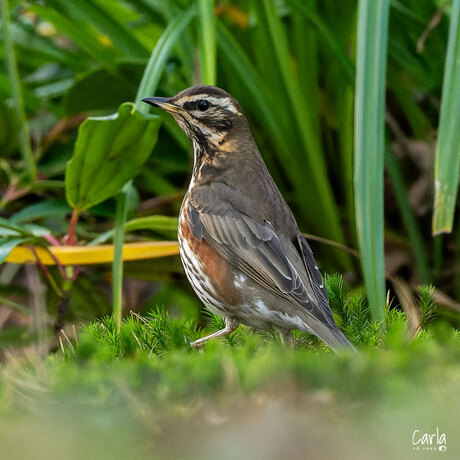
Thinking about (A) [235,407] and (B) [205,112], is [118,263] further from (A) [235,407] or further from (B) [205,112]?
(A) [235,407]

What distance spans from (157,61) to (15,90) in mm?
743

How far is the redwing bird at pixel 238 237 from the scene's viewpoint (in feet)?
7.26

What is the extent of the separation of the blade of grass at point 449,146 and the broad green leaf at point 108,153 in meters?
0.95

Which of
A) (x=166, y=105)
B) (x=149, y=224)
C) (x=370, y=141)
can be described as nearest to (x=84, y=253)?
(x=149, y=224)

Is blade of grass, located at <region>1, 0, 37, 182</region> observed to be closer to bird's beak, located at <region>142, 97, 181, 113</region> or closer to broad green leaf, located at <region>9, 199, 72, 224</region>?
broad green leaf, located at <region>9, 199, 72, 224</region>

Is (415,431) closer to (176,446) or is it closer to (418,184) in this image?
(176,446)

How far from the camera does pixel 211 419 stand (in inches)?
47.5

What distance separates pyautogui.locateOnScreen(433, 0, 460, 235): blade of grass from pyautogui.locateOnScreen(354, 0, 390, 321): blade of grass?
6.9 inches

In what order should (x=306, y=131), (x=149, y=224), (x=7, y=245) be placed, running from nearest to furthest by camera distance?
1. (x=7, y=245)
2. (x=149, y=224)
3. (x=306, y=131)

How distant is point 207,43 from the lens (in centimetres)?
283

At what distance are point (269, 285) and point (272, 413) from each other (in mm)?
1059

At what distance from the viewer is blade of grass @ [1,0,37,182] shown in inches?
126

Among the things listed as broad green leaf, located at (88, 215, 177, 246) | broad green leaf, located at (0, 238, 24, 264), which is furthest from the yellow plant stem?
broad green leaf, located at (0, 238, 24, 264)

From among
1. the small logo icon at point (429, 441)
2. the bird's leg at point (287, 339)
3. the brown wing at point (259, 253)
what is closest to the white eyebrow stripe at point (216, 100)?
the brown wing at point (259, 253)
